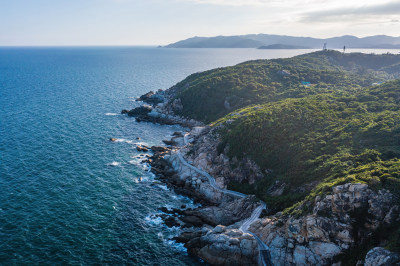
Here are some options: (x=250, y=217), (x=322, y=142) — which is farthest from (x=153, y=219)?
(x=322, y=142)

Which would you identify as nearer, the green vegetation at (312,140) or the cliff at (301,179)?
the cliff at (301,179)

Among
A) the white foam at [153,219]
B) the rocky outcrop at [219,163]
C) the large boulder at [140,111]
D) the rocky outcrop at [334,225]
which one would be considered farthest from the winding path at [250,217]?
the large boulder at [140,111]

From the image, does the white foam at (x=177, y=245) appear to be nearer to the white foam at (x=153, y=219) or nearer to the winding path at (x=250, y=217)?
the white foam at (x=153, y=219)

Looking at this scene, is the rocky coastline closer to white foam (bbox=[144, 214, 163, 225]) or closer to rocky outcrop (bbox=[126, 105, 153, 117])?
white foam (bbox=[144, 214, 163, 225])

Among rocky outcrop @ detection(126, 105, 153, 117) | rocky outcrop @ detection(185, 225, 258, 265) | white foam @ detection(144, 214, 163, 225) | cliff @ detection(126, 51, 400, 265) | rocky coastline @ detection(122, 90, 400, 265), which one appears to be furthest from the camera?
rocky outcrop @ detection(126, 105, 153, 117)

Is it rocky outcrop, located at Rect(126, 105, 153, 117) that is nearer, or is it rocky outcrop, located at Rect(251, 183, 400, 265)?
rocky outcrop, located at Rect(251, 183, 400, 265)

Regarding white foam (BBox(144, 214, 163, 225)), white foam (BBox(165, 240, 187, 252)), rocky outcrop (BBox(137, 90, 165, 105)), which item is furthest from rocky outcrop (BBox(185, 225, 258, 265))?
rocky outcrop (BBox(137, 90, 165, 105))

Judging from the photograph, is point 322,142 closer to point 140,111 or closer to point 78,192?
point 78,192

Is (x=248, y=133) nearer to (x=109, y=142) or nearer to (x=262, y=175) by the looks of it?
(x=262, y=175)
